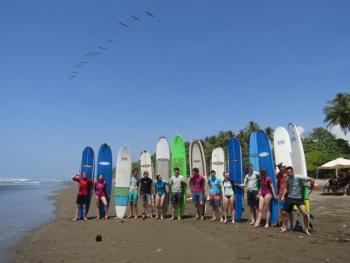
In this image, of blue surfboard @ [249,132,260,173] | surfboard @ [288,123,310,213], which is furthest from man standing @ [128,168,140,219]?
surfboard @ [288,123,310,213]

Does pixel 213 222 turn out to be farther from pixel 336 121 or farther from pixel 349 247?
pixel 336 121

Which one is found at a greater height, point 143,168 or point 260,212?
point 143,168

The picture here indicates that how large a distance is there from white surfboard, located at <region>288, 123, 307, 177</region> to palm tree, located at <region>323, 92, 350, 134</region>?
3473 centimetres

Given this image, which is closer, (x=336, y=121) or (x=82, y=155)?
(x=82, y=155)

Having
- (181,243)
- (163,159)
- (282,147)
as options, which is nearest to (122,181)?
(163,159)

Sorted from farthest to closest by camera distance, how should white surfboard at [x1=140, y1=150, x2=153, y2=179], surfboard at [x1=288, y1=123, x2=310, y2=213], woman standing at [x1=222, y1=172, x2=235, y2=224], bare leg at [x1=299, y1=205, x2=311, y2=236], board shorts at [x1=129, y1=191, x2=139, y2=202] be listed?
white surfboard at [x1=140, y1=150, x2=153, y2=179] < board shorts at [x1=129, y1=191, x2=139, y2=202] < woman standing at [x1=222, y1=172, x2=235, y2=224] < surfboard at [x1=288, y1=123, x2=310, y2=213] < bare leg at [x1=299, y1=205, x2=311, y2=236]

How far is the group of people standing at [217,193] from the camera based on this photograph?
8.07m

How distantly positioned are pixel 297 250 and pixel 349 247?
94cm

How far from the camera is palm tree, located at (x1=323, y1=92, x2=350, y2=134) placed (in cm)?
4178

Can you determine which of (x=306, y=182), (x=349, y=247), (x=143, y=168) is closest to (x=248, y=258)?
(x=349, y=247)

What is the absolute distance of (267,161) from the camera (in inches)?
388

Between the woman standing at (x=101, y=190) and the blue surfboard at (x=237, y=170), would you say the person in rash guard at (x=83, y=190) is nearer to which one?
the woman standing at (x=101, y=190)

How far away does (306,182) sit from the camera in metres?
8.17

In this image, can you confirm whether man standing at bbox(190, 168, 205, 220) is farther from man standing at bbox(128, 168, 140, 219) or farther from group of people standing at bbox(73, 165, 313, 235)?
man standing at bbox(128, 168, 140, 219)
